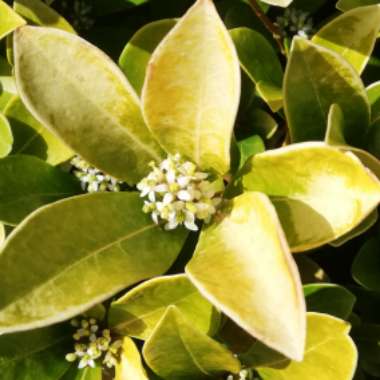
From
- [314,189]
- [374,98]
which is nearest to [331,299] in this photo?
[314,189]

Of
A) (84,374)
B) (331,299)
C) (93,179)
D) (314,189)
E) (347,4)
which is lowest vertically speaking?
(84,374)

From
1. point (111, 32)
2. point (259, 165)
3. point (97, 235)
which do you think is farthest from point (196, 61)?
point (111, 32)

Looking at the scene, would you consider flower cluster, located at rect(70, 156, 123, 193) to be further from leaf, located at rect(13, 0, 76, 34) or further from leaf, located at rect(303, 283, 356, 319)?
leaf, located at rect(303, 283, 356, 319)

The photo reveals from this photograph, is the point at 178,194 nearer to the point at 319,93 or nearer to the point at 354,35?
the point at 319,93

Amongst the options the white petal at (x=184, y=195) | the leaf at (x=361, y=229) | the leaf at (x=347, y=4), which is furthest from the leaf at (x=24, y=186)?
the leaf at (x=347, y=4)

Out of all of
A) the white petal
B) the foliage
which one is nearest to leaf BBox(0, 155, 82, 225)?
the foliage

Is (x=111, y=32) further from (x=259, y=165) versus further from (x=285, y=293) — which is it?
(x=285, y=293)

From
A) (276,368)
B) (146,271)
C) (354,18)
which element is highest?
(354,18)
